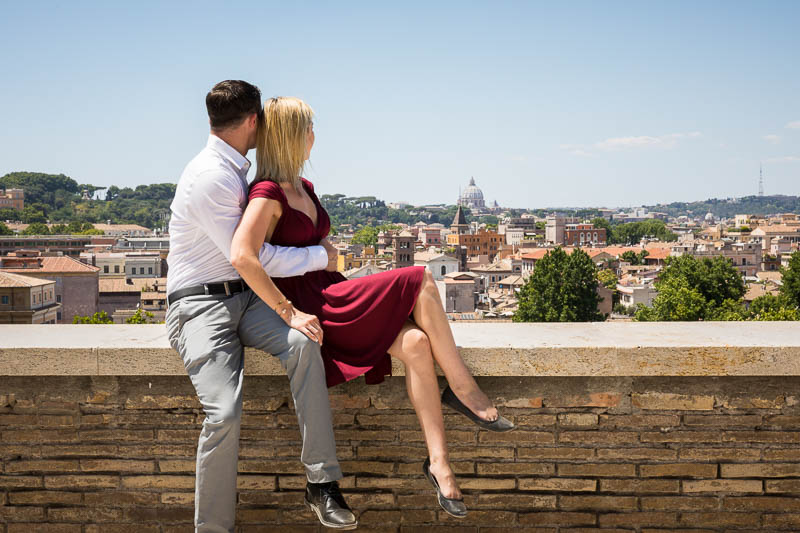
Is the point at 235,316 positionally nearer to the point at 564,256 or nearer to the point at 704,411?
the point at 704,411

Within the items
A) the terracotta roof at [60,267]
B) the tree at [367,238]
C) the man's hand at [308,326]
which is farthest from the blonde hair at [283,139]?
the tree at [367,238]

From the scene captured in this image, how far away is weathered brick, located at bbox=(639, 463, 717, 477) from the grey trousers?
99 cm

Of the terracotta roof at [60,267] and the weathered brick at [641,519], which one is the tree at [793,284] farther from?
the terracotta roof at [60,267]

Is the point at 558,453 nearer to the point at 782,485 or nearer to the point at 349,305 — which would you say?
the point at 782,485

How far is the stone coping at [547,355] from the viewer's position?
2.29 m

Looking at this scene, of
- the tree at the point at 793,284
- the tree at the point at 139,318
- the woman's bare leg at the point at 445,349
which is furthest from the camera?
the tree at the point at 793,284

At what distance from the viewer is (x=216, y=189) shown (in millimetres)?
2148

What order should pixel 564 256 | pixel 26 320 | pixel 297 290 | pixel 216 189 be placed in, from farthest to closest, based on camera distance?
pixel 564 256, pixel 26 320, pixel 297 290, pixel 216 189

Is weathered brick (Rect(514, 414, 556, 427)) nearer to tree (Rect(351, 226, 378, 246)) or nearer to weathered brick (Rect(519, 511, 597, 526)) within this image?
weathered brick (Rect(519, 511, 597, 526))

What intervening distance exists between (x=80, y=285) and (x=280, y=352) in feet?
161

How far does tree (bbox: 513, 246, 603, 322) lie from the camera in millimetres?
45000

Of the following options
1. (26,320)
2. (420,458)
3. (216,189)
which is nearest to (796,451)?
(420,458)

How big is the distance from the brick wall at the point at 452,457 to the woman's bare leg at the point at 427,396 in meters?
0.22

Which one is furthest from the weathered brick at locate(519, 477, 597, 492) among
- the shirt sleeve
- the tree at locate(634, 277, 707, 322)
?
the tree at locate(634, 277, 707, 322)
